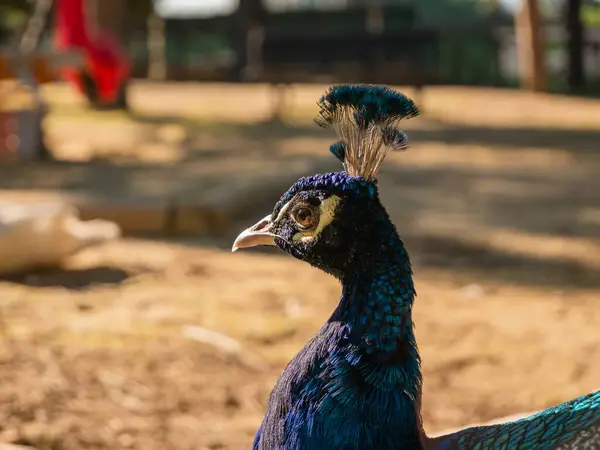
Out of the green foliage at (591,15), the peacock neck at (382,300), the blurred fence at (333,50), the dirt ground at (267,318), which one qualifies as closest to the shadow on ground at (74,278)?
the dirt ground at (267,318)

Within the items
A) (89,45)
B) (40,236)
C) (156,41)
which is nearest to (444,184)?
(40,236)

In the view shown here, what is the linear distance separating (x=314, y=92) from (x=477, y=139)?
7582 millimetres

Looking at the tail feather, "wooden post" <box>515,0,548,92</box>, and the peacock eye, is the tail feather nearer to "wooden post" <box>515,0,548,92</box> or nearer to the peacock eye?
the peacock eye

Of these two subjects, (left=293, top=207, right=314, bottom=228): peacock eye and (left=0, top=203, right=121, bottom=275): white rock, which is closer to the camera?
(left=293, top=207, right=314, bottom=228): peacock eye

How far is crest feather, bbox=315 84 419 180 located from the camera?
1852 millimetres

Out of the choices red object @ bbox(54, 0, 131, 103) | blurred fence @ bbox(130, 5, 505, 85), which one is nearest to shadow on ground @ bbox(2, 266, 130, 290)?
red object @ bbox(54, 0, 131, 103)

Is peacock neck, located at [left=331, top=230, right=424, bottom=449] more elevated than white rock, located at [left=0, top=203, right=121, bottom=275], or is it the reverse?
peacock neck, located at [left=331, top=230, right=424, bottom=449]

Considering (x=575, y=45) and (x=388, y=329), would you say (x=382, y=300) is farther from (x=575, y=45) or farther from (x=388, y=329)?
(x=575, y=45)

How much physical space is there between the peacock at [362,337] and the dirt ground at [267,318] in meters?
1.33

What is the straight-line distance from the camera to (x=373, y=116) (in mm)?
1855

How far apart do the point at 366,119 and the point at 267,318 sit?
107 inches

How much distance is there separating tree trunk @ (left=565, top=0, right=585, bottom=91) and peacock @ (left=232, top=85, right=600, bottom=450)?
1680cm

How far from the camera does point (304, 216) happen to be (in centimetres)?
192

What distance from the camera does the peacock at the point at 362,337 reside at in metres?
1.79
